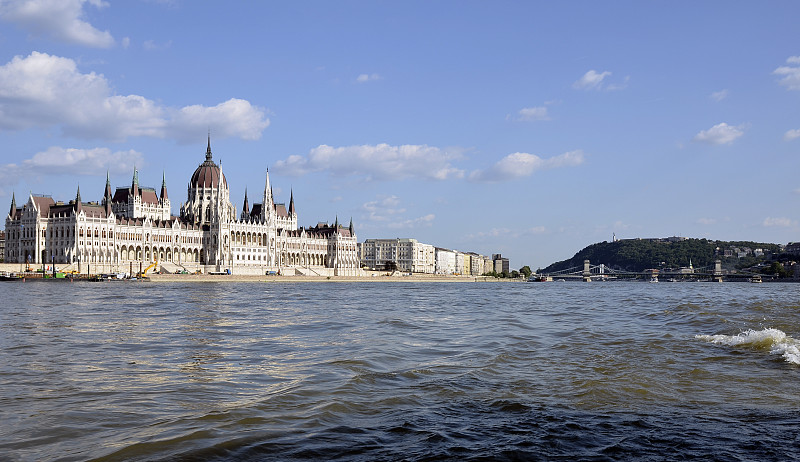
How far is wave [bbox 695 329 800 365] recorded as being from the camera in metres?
15.8

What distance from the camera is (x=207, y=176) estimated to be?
159875 mm

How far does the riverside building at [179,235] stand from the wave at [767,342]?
116330mm

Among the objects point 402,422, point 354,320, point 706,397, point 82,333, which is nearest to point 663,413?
point 706,397

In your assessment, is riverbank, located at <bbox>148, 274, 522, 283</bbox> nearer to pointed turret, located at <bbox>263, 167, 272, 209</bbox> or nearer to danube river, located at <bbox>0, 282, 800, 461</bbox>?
pointed turret, located at <bbox>263, 167, 272, 209</bbox>

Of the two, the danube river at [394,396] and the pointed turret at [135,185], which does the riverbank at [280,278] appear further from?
the danube river at [394,396]

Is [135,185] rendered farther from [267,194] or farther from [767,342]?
[767,342]

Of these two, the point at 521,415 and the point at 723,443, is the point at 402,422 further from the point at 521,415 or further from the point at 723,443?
the point at 723,443

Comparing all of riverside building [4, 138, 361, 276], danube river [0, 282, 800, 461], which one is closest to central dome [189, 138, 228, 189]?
riverside building [4, 138, 361, 276]

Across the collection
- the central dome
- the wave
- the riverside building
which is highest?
the central dome

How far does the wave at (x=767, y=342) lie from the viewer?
1575 cm

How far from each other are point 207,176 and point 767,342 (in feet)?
508

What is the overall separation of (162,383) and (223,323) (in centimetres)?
1386

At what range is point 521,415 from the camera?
9047 mm

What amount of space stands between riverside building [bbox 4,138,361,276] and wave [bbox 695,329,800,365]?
116 metres
